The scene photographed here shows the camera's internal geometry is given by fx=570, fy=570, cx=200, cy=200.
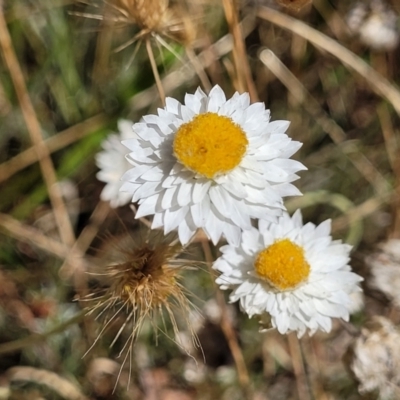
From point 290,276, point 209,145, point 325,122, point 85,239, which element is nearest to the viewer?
point 209,145

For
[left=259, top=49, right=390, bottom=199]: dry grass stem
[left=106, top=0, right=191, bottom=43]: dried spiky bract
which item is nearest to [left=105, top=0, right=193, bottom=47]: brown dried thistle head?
[left=106, top=0, right=191, bottom=43]: dried spiky bract

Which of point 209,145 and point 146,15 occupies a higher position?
point 146,15

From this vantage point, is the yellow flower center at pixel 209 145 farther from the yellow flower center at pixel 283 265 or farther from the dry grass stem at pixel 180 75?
the dry grass stem at pixel 180 75

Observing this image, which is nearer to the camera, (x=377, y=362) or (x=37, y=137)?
(x=377, y=362)

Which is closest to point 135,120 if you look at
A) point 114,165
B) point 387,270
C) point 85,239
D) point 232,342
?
point 114,165

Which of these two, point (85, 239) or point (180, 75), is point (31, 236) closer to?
point (85, 239)

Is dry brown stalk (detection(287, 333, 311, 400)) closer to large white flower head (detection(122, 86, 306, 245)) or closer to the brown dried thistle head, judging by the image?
large white flower head (detection(122, 86, 306, 245))
